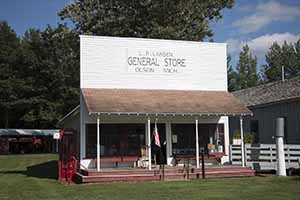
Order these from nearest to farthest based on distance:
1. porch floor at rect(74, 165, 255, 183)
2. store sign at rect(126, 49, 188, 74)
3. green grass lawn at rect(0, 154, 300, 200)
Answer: green grass lawn at rect(0, 154, 300, 200)
porch floor at rect(74, 165, 255, 183)
store sign at rect(126, 49, 188, 74)

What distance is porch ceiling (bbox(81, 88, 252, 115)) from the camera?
66.8 ft

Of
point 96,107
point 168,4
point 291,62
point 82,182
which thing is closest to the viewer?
point 82,182

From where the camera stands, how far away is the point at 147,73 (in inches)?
921

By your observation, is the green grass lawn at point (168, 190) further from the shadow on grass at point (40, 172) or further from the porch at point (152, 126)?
the shadow on grass at point (40, 172)

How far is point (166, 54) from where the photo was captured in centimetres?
2386

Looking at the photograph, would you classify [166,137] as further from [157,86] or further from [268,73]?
[268,73]

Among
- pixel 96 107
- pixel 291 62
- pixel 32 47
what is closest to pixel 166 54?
pixel 96 107

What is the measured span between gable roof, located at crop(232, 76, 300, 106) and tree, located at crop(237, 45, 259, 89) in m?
37.5

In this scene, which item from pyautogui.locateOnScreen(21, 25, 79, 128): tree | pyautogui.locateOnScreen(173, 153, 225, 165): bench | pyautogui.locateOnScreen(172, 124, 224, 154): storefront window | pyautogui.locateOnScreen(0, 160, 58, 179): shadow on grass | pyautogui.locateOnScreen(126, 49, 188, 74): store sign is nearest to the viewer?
pyautogui.locateOnScreen(173, 153, 225, 165): bench

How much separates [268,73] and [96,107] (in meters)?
54.9

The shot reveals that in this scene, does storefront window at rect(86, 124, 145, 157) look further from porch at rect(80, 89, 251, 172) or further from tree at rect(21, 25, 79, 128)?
tree at rect(21, 25, 79, 128)

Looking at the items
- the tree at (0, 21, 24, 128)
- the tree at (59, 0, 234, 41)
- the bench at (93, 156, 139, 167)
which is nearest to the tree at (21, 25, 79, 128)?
the tree at (0, 21, 24, 128)

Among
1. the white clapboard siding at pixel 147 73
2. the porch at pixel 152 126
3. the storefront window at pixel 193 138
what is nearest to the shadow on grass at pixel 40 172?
the porch at pixel 152 126

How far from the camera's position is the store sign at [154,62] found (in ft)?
76.1
